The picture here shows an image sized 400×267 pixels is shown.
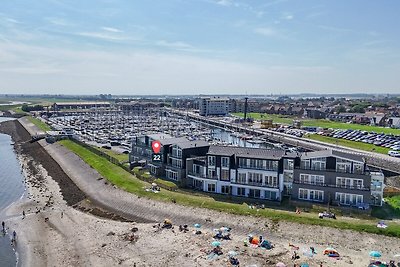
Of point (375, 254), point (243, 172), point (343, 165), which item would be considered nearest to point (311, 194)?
point (343, 165)

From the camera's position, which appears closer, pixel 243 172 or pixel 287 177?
pixel 287 177

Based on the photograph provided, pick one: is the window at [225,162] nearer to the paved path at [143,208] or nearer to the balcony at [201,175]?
the balcony at [201,175]

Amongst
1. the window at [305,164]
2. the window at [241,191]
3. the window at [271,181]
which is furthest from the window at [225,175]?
the window at [305,164]

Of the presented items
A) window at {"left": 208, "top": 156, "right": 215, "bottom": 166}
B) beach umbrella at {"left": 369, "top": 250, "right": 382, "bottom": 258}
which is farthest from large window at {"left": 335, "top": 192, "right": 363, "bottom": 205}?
window at {"left": 208, "top": 156, "right": 215, "bottom": 166}

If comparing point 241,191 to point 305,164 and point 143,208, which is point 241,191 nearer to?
point 305,164

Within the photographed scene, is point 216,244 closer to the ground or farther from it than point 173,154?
closer to the ground

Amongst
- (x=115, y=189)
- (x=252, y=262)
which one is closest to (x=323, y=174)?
(x=252, y=262)
